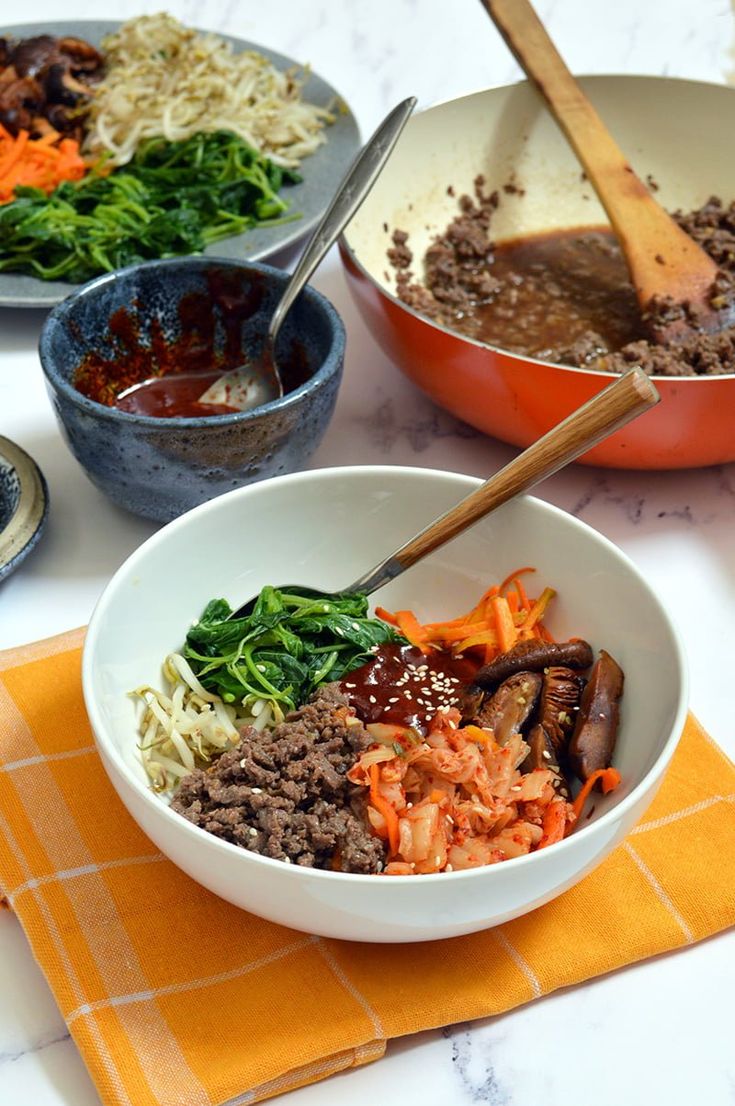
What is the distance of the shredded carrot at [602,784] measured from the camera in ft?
5.27

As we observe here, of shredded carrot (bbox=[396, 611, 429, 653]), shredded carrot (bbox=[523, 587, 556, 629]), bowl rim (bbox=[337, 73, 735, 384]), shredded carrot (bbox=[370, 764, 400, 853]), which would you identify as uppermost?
bowl rim (bbox=[337, 73, 735, 384])

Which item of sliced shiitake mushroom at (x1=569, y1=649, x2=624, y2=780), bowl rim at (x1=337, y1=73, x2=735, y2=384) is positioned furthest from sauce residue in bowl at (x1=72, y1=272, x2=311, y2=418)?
sliced shiitake mushroom at (x1=569, y1=649, x2=624, y2=780)

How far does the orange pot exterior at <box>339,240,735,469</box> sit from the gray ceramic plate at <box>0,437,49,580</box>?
733 millimetres

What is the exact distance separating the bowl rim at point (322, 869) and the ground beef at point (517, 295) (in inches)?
24.3

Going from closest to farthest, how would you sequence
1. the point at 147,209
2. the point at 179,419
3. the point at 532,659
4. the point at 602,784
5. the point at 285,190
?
the point at 602,784 → the point at 532,659 → the point at 179,419 → the point at 147,209 → the point at 285,190

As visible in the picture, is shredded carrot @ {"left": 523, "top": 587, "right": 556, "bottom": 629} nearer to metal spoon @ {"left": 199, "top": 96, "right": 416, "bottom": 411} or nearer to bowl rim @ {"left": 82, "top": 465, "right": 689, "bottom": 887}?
bowl rim @ {"left": 82, "top": 465, "right": 689, "bottom": 887}

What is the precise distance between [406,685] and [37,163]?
211cm

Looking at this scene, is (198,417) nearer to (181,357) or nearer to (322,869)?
(181,357)

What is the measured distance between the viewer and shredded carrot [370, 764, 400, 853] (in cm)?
149

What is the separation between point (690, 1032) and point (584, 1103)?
0.58ft

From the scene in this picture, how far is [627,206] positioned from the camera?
105 inches

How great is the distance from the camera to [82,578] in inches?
87.0

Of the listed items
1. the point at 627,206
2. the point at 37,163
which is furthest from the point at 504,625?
the point at 37,163

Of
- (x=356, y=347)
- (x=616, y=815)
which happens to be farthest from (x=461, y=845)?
(x=356, y=347)
